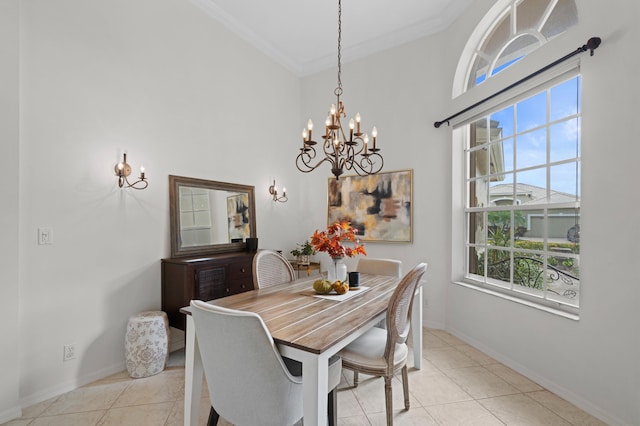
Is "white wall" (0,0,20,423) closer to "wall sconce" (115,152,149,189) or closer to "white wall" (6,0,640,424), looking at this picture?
"white wall" (6,0,640,424)

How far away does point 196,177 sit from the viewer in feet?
10.2

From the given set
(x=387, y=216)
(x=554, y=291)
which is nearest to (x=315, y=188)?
(x=387, y=216)

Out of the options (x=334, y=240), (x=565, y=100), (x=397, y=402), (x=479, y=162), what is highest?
(x=565, y=100)

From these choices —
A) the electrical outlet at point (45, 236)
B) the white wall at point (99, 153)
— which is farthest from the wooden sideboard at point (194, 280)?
the electrical outlet at point (45, 236)

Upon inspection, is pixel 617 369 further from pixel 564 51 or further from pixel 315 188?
pixel 315 188

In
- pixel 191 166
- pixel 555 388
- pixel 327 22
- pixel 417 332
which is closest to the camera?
pixel 555 388

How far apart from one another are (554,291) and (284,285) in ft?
6.80

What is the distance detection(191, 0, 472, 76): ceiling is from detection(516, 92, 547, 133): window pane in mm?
1288

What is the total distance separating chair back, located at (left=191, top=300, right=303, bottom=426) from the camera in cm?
118

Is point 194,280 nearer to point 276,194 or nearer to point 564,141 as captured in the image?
point 276,194

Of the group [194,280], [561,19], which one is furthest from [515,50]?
[194,280]

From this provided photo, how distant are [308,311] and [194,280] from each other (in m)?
1.34

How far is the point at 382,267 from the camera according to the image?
292 centimetres

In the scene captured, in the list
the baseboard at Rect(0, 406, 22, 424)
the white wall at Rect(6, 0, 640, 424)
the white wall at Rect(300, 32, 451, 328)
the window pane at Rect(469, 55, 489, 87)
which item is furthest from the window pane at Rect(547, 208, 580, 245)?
the baseboard at Rect(0, 406, 22, 424)
